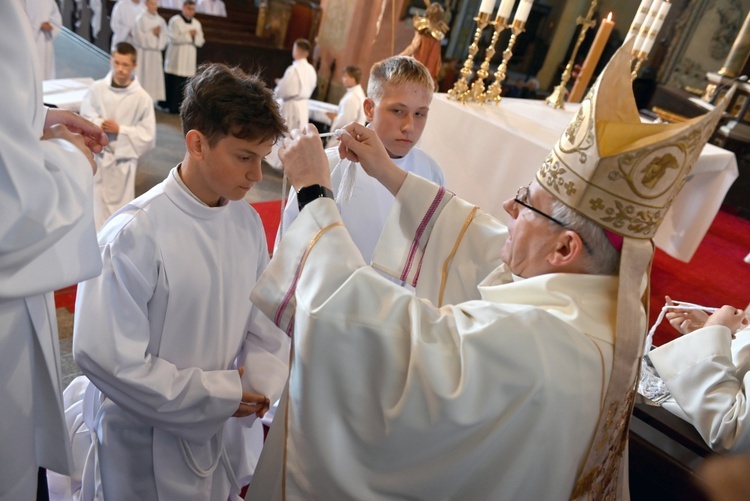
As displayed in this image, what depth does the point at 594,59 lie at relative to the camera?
5512 millimetres

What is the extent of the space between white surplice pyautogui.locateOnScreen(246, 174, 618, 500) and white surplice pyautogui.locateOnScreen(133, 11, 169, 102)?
817cm

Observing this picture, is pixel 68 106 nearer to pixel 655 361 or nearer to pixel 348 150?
pixel 348 150

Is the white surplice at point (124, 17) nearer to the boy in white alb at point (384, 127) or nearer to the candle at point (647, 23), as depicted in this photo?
the candle at point (647, 23)

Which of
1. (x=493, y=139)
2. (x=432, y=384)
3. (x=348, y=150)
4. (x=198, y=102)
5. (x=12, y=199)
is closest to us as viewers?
(x=12, y=199)

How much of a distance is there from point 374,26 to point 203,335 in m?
8.75

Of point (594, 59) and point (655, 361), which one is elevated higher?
point (594, 59)

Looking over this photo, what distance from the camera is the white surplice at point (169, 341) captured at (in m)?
1.63

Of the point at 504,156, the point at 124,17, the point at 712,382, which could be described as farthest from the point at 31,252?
the point at 124,17

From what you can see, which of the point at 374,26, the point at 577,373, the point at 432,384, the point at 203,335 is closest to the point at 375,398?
the point at 432,384

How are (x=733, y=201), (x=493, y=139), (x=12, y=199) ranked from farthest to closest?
(x=733, y=201)
(x=493, y=139)
(x=12, y=199)

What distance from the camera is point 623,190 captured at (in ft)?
4.46

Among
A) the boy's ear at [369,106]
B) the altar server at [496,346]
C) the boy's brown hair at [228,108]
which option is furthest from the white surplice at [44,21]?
the altar server at [496,346]

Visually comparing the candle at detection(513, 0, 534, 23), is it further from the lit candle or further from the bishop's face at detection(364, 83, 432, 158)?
the bishop's face at detection(364, 83, 432, 158)

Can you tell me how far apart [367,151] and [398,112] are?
2.27 ft
